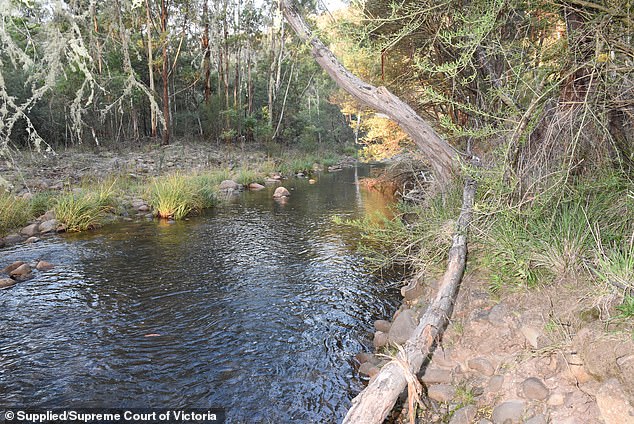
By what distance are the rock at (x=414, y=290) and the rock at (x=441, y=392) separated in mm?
1391

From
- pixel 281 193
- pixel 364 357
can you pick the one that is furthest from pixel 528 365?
pixel 281 193

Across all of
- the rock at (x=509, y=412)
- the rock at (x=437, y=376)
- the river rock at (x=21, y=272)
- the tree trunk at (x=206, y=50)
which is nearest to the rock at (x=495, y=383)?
the rock at (x=509, y=412)

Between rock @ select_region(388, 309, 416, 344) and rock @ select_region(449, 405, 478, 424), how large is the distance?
0.97 m

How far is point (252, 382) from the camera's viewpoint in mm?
3180

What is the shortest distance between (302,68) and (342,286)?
25252 mm

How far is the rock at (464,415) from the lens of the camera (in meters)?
2.38

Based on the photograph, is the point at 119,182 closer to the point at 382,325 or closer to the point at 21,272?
the point at 21,272

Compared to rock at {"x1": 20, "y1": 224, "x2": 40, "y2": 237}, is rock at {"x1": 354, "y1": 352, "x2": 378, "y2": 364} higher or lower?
rock at {"x1": 20, "y1": 224, "x2": 40, "y2": 237}

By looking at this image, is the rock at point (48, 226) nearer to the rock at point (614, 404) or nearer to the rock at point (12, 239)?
the rock at point (12, 239)

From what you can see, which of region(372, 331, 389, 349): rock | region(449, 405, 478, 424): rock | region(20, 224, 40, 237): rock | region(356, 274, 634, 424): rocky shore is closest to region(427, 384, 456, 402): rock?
region(356, 274, 634, 424): rocky shore

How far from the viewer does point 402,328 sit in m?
3.53

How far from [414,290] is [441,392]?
1641mm

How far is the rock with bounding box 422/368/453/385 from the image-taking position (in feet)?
8.90

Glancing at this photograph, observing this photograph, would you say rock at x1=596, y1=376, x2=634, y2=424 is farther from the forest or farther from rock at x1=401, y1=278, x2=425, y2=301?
rock at x1=401, y1=278, x2=425, y2=301
